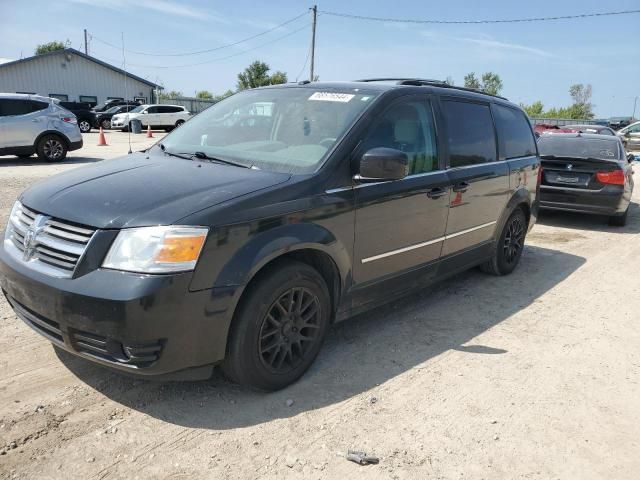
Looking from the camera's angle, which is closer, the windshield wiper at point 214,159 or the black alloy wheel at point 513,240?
the windshield wiper at point 214,159

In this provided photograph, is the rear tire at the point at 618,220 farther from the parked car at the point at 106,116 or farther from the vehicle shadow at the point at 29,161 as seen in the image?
the parked car at the point at 106,116

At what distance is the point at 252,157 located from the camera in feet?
11.3

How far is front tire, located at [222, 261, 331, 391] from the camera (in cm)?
285

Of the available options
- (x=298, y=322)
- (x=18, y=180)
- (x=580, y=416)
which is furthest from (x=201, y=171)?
(x=18, y=180)

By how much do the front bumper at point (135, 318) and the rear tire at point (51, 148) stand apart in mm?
11851

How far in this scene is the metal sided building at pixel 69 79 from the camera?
3522 centimetres

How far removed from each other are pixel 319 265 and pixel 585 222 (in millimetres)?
7456

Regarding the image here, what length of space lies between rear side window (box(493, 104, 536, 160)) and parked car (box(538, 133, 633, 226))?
2866 millimetres

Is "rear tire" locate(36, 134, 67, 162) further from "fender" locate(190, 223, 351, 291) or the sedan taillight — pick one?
"fender" locate(190, 223, 351, 291)

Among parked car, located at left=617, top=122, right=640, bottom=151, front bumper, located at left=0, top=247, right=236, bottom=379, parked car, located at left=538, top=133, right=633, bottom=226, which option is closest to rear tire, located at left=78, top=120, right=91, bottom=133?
parked car, located at left=538, top=133, right=633, bottom=226

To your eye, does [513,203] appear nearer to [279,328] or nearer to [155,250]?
[279,328]

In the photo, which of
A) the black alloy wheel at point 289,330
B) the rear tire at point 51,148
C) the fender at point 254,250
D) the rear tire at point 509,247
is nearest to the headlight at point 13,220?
the fender at point 254,250

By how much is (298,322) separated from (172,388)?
0.84 meters

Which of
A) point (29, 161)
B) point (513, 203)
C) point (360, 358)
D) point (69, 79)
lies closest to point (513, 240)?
A: point (513, 203)
